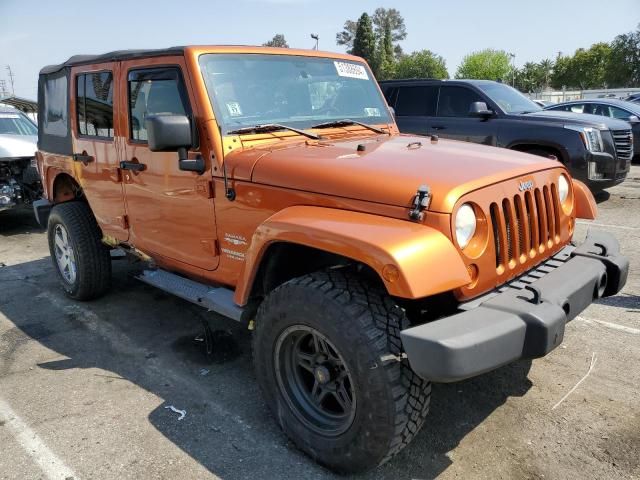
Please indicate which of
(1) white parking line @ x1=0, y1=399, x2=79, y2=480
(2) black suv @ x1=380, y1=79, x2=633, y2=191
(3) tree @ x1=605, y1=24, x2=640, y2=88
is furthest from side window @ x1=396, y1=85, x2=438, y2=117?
(3) tree @ x1=605, y1=24, x2=640, y2=88

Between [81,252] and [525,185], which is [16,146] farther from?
[525,185]

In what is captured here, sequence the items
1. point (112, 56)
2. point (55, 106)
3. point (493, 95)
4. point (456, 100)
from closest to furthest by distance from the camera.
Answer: point (112, 56) → point (55, 106) → point (493, 95) → point (456, 100)

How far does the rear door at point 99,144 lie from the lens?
3912mm

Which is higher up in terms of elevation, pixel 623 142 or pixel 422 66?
pixel 422 66

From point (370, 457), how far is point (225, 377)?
4.59ft

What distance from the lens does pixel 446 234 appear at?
224cm

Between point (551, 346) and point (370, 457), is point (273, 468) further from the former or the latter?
point (551, 346)

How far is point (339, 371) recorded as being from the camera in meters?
2.55

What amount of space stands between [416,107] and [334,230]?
7.07 metres

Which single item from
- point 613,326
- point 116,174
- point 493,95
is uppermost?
point 493,95

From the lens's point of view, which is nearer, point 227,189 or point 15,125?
point 227,189

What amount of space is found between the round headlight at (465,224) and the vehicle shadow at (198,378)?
3.61ft

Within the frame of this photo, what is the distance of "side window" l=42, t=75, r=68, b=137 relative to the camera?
15.0ft

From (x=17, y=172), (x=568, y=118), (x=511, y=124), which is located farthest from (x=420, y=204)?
(x=17, y=172)
